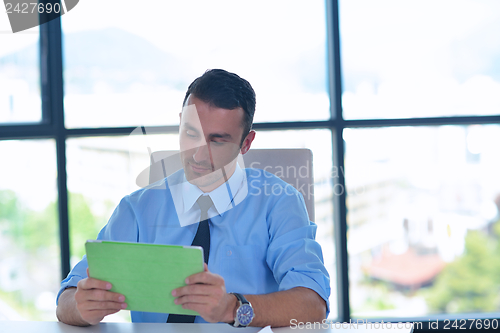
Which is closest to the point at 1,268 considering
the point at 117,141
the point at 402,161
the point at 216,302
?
the point at 117,141

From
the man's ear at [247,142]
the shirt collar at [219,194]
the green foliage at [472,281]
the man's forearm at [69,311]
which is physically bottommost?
the green foliage at [472,281]

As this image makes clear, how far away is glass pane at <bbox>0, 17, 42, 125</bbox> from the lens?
73.4 inches

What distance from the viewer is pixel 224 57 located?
1904 mm

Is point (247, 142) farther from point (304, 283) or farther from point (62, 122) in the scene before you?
point (62, 122)

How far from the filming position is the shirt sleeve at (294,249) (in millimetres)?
926

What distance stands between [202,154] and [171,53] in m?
0.99

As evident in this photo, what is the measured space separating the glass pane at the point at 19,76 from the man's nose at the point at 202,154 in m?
1.19

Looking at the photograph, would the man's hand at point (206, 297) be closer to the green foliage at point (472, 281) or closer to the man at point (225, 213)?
the man at point (225, 213)

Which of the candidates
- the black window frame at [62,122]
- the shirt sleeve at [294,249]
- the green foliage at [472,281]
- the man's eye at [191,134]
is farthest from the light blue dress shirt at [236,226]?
the green foliage at [472,281]

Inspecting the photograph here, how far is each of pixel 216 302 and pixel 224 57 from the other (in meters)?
1.42

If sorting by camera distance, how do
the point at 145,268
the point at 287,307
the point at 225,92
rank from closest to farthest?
the point at 145,268
the point at 287,307
the point at 225,92

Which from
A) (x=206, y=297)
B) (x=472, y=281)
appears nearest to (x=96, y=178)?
(x=206, y=297)

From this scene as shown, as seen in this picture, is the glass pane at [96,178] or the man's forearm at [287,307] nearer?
the man's forearm at [287,307]

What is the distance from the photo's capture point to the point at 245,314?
0.78m
